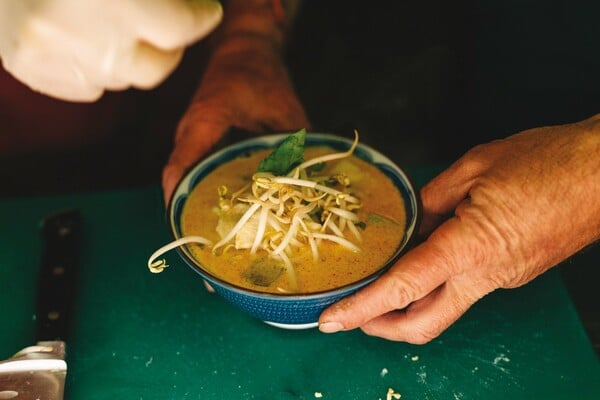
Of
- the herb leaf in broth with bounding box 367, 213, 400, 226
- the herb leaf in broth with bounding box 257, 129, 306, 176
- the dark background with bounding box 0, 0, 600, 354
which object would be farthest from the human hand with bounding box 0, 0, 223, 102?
the dark background with bounding box 0, 0, 600, 354

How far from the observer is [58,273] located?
1454mm

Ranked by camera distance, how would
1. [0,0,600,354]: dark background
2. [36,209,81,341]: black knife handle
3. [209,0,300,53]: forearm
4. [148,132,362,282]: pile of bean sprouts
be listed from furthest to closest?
[209,0,300,53]: forearm, [0,0,600,354]: dark background, [36,209,81,341]: black knife handle, [148,132,362,282]: pile of bean sprouts

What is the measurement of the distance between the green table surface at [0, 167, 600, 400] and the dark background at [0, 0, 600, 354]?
319 millimetres

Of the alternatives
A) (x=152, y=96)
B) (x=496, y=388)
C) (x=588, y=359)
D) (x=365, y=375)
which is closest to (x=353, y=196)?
(x=365, y=375)

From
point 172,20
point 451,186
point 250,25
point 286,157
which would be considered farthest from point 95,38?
point 250,25

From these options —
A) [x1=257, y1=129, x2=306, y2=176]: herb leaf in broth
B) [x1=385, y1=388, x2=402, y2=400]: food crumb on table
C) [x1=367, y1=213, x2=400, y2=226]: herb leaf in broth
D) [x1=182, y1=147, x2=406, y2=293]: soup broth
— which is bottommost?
[x1=385, y1=388, x2=402, y2=400]: food crumb on table

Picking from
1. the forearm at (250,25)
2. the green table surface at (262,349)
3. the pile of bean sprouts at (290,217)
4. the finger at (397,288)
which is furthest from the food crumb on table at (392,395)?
the forearm at (250,25)

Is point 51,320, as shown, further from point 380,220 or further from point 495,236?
point 495,236

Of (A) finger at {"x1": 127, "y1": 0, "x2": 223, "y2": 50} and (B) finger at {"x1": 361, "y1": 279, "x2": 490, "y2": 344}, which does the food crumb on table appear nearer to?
(B) finger at {"x1": 361, "y1": 279, "x2": 490, "y2": 344}

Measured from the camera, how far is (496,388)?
123 cm

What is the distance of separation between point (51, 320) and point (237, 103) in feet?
2.47

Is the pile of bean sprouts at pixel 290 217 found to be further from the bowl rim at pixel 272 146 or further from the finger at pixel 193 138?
the finger at pixel 193 138

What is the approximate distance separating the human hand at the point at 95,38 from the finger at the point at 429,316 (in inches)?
24.8

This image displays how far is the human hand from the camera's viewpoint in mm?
943
